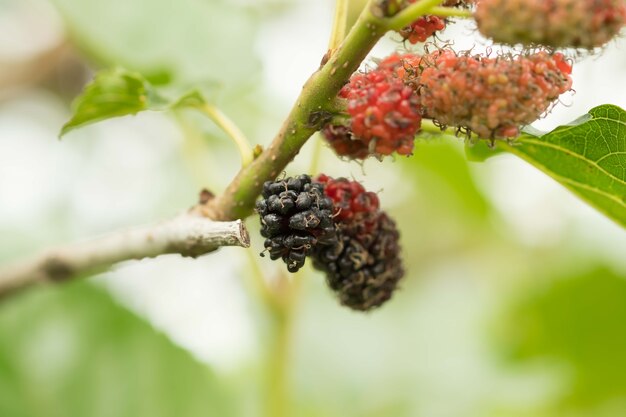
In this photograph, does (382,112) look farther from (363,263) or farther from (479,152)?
(479,152)

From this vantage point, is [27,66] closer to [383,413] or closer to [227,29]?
[227,29]

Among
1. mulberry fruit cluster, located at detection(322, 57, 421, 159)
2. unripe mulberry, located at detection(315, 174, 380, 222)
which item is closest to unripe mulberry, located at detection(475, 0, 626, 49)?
mulberry fruit cluster, located at detection(322, 57, 421, 159)

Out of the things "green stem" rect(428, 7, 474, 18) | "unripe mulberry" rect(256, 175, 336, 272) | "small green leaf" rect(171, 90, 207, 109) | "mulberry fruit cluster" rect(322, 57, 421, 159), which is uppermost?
"small green leaf" rect(171, 90, 207, 109)

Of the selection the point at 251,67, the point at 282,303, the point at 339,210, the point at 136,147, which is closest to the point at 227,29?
the point at 251,67

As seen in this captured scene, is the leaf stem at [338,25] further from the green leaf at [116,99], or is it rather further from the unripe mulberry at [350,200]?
the green leaf at [116,99]

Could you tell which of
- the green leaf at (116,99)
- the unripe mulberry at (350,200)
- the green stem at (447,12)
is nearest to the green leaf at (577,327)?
the unripe mulberry at (350,200)

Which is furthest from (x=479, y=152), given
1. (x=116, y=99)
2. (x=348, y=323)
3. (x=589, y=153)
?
(x=348, y=323)

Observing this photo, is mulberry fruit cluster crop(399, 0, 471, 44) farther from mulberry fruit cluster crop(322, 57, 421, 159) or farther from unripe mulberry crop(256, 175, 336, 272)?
unripe mulberry crop(256, 175, 336, 272)
